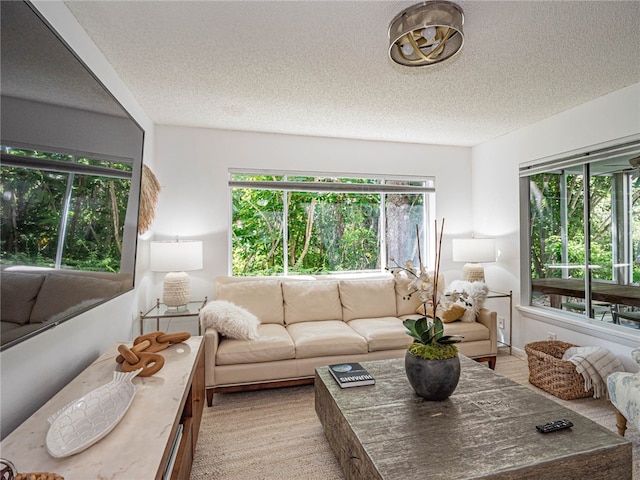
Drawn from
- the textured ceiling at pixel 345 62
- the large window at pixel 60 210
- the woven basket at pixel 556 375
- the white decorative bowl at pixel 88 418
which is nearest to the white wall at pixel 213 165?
the textured ceiling at pixel 345 62

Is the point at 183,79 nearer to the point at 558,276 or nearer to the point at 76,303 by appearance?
the point at 76,303

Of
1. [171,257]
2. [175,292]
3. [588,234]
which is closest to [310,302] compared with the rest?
[175,292]

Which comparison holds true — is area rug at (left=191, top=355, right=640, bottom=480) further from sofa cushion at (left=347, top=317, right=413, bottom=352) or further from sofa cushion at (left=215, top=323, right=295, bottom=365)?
sofa cushion at (left=347, top=317, right=413, bottom=352)

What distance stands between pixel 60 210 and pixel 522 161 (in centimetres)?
404

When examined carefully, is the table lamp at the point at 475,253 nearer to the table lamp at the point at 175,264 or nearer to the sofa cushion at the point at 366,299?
the sofa cushion at the point at 366,299

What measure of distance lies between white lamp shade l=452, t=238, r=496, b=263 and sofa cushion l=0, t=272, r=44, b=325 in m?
3.66

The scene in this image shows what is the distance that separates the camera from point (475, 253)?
3732 millimetres

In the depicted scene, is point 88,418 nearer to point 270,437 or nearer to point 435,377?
point 270,437

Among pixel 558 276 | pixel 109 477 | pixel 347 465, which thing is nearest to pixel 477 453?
pixel 347 465

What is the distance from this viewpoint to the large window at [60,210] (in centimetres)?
100

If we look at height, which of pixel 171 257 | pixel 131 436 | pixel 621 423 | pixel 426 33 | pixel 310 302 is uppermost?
pixel 426 33

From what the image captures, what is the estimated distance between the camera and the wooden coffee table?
130 cm

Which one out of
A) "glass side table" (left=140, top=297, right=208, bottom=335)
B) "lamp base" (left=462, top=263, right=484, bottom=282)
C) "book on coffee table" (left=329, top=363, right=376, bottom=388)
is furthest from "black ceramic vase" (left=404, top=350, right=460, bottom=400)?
"lamp base" (left=462, top=263, right=484, bottom=282)

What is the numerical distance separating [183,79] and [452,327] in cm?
309
